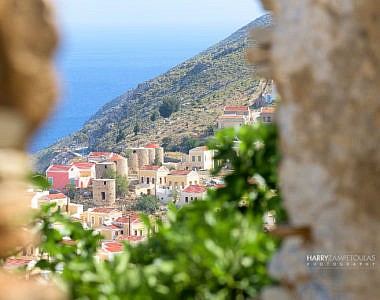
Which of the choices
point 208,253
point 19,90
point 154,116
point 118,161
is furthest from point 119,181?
point 19,90

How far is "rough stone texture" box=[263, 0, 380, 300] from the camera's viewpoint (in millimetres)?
1676

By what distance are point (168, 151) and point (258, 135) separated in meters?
47.3

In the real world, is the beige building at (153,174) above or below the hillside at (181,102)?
below

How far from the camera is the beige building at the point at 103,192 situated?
1624 inches

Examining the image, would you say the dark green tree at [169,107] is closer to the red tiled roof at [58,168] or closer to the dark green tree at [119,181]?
the dark green tree at [119,181]

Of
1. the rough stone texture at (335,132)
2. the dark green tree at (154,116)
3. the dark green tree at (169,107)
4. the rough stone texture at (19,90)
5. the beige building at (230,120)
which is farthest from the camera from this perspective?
the dark green tree at (154,116)

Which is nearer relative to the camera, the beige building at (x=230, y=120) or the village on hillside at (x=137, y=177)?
the village on hillside at (x=137, y=177)

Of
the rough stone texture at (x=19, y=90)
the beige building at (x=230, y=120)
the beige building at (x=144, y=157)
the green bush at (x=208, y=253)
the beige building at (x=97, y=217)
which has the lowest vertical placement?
the beige building at (x=97, y=217)

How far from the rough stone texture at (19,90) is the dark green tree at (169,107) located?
5411 centimetres

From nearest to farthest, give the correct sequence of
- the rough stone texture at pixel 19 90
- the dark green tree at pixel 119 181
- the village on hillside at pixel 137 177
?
1. the rough stone texture at pixel 19 90
2. the village on hillside at pixel 137 177
3. the dark green tree at pixel 119 181

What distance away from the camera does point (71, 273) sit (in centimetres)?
206

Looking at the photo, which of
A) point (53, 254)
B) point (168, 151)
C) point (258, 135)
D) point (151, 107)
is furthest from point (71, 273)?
point (151, 107)

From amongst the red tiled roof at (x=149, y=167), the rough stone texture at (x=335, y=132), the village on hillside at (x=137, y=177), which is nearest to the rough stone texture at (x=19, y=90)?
the rough stone texture at (x=335, y=132)

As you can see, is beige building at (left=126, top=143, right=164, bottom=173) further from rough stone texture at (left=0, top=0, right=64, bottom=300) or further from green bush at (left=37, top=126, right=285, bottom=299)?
rough stone texture at (left=0, top=0, right=64, bottom=300)
